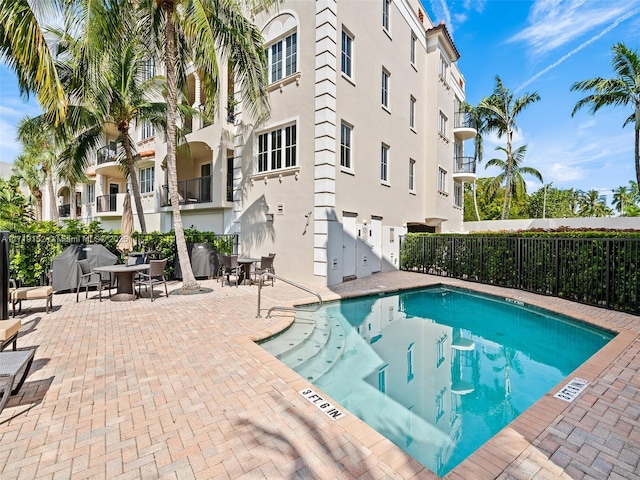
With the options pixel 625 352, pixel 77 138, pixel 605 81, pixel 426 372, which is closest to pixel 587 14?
pixel 605 81

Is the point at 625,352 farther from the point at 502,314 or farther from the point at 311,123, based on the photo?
the point at 311,123

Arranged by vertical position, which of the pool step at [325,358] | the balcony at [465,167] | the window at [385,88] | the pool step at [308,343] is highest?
the window at [385,88]

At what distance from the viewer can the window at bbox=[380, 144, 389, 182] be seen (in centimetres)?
1505

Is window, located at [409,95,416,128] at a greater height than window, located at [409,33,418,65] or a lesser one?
lesser

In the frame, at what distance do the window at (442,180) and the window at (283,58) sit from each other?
12724 mm

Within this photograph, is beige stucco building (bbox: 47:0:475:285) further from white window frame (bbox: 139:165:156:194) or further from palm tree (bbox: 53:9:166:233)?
palm tree (bbox: 53:9:166:233)

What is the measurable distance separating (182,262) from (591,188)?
85529 millimetres

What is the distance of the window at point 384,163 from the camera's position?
49.4 feet

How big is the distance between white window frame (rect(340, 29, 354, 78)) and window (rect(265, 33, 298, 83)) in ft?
6.28

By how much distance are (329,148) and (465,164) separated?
1834 centimetres

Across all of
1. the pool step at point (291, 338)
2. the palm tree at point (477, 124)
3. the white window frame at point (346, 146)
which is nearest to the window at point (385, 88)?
the white window frame at point (346, 146)

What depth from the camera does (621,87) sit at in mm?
18250

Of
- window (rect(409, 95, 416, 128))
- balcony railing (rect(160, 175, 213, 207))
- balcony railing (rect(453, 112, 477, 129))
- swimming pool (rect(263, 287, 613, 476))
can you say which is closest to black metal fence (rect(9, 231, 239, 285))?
balcony railing (rect(160, 175, 213, 207))

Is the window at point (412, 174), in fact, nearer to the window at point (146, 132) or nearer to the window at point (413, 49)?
the window at point (413, 49)
